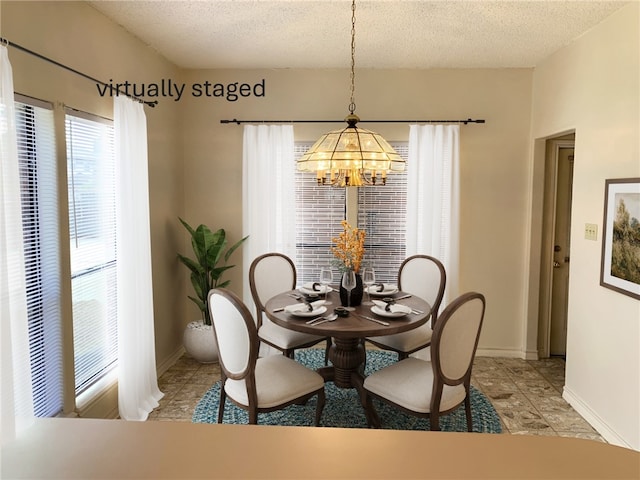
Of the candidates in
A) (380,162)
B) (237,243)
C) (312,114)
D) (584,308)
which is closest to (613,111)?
(584,308)

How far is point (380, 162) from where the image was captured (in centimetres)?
253

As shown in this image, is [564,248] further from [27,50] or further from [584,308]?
[27,50]

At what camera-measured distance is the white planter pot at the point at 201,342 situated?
3768mm

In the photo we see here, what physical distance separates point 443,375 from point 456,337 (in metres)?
0.22

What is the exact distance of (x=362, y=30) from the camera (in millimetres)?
3037

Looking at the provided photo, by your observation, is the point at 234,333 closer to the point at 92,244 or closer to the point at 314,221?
the point at 92,244

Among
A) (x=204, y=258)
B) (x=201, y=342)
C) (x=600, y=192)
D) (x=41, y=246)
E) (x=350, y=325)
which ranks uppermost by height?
(x=600, y=192)

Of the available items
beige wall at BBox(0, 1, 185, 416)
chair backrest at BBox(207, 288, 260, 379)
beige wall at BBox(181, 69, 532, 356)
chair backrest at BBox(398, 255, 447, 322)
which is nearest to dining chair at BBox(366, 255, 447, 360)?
chair backrest at BBox(398, 255, 447, 322)

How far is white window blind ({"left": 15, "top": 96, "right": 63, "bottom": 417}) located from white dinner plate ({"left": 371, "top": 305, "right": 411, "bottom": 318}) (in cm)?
189

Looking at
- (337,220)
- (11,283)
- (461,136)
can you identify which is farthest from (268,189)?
(11,283)

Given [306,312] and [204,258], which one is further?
[204,258]

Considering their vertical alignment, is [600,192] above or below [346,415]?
above

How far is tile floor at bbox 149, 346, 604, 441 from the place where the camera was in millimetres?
2924

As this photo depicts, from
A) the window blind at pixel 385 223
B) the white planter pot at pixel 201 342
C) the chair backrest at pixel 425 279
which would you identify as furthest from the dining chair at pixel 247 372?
the window blind at pixel 385 223
